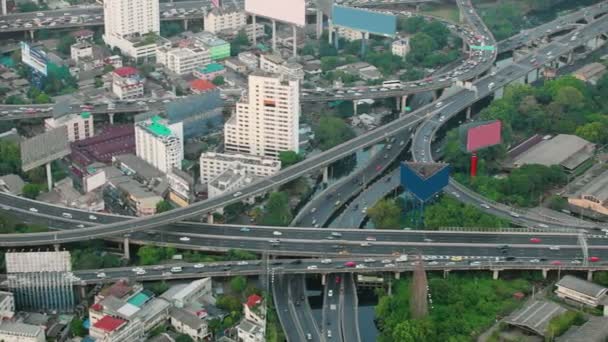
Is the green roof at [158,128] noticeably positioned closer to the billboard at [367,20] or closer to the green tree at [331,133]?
the green tree at [331,133]

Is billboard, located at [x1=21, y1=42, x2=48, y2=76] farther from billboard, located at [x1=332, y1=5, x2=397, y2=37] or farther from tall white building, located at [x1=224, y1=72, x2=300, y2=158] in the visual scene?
billboard, located at [x1=332, y1=5, x2=397, y2=37]

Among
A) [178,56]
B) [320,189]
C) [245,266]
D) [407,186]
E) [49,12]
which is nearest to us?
[245,266]

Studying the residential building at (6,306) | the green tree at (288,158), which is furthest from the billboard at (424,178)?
the residential building at (6,306)

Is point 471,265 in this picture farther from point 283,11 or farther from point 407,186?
point 283,11

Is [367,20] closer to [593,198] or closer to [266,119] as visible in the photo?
[266,119]

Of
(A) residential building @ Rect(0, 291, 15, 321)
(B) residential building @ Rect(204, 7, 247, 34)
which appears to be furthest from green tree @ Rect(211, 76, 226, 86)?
(A) residential building @ Rect(0, 291, 15, 321)

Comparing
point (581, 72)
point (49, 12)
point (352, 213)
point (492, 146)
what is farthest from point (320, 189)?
point (49, 12)

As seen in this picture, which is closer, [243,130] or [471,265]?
[471,265]
